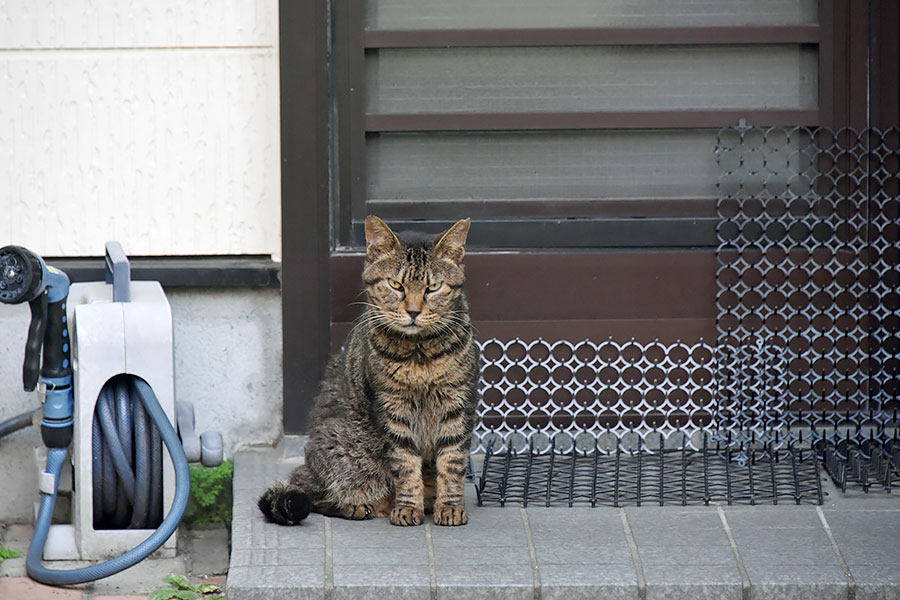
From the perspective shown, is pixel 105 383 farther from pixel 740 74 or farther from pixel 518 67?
pixel 740 74

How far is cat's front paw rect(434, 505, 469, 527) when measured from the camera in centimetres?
384

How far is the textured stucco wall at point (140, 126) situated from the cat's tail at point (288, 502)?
104 cm

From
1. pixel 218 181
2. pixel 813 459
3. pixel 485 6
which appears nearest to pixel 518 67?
pixel 485 6

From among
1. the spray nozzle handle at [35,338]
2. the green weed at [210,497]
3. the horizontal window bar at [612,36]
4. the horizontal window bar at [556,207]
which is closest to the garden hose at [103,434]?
the spray nozzle handle at [35,338]

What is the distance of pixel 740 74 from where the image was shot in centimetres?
466

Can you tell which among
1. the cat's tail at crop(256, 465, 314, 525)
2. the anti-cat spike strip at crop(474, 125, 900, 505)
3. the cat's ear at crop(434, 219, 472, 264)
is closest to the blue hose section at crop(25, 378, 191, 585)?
the cat's tail at crop(256, 465, 314, 525)

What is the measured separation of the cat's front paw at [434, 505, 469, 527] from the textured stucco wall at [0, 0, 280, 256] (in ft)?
4.39

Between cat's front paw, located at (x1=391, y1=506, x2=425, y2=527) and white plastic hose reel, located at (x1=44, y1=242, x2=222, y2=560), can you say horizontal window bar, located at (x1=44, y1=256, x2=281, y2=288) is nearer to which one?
white plastic hose reel, located at (x1=44, y1=242, x2=222, y2=560)

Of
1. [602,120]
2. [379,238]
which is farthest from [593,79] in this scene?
[379,238]

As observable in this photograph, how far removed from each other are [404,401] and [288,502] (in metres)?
0.49

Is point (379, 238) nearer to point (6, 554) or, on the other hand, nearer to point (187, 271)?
point (187, 271)

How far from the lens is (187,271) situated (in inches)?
177

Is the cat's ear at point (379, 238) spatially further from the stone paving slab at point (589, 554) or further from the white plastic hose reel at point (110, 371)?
the stone paving slab at point (589, 554)

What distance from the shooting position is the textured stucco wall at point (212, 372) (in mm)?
4516
